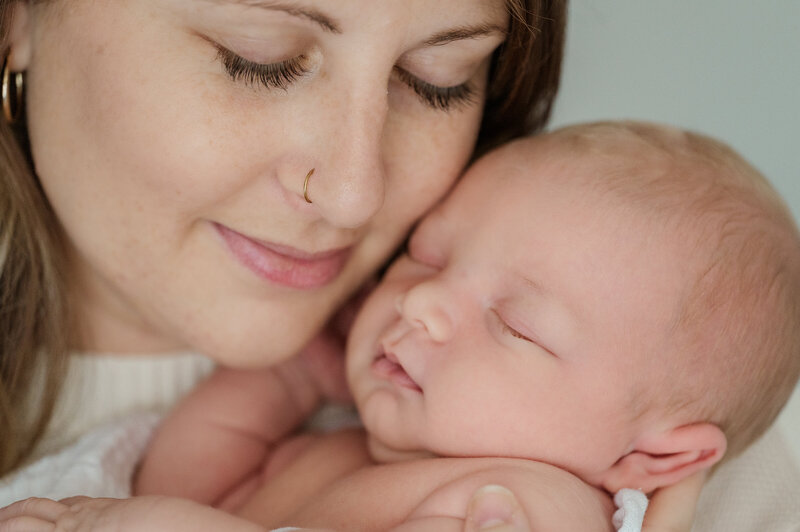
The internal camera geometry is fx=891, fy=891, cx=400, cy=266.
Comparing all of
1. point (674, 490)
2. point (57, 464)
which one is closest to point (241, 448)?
point (57, 464)

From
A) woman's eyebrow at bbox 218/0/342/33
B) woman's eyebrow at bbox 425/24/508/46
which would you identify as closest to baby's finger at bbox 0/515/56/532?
woman's eyebrow at bbox 218/0/342/33

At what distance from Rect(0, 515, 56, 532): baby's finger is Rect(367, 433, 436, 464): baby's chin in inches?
21.4

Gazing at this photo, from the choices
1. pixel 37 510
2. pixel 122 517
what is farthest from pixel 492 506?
pixel 37 510

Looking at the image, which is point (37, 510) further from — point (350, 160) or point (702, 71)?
point (702, 71)

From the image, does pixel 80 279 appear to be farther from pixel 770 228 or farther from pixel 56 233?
pixel 770 228

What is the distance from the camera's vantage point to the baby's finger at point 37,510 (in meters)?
1.13

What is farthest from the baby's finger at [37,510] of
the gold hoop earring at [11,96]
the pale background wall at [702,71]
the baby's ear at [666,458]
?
the pale background wall at [702,71]

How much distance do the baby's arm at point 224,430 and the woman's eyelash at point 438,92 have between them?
68 cm

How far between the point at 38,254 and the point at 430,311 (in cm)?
73

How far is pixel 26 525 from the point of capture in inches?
43.8

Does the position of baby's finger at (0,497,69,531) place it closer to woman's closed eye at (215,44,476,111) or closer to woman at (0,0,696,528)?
woman at (0,0,696,528)

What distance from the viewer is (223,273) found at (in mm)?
1435

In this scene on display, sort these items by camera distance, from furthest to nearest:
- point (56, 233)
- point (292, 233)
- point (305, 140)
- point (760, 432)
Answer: point (56, 233) < point (760, 432) < point (292, 233) < point (305, 140)

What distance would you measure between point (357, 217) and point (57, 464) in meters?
0.74
